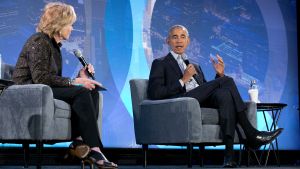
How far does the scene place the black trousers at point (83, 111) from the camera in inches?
139

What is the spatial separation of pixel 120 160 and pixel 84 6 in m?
1.62

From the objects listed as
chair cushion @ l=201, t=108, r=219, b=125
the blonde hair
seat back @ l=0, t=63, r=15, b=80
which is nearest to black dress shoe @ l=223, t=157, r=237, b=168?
chair cushion @ l=201, t=108, r=219, b=125

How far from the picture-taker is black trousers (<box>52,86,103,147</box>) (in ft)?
11.6

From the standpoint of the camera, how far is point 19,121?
371 cm

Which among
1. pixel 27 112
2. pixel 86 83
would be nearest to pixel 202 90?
pixel 86 83

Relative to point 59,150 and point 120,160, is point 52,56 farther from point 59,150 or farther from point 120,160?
point 120,160

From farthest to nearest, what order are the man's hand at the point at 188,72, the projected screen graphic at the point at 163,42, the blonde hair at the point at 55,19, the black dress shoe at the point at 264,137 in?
the projected screen graphic at the point at 163,42, the man's hand at the point at 188,72, the black dress shoe at the point at 264,137, the blonde hair at the point at 55,19

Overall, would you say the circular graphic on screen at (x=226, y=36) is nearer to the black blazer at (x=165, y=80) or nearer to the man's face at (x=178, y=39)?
the man's face at (x=178, y=39)

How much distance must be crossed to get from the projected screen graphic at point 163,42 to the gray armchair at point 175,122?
100cm

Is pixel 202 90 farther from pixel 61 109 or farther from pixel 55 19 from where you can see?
pixel 55 19

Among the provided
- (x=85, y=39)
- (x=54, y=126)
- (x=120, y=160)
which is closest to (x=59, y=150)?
(x=120, y=160)

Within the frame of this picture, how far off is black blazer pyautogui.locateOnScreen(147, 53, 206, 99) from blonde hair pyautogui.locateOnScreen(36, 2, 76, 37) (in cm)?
105

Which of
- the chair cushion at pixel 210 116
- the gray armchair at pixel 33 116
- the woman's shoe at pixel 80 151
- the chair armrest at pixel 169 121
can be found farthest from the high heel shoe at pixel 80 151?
the chair cushion at pixel 210 116

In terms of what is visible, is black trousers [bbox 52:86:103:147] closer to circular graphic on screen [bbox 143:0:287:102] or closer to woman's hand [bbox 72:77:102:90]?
woman's hand [bbox 72:77:102:90]
